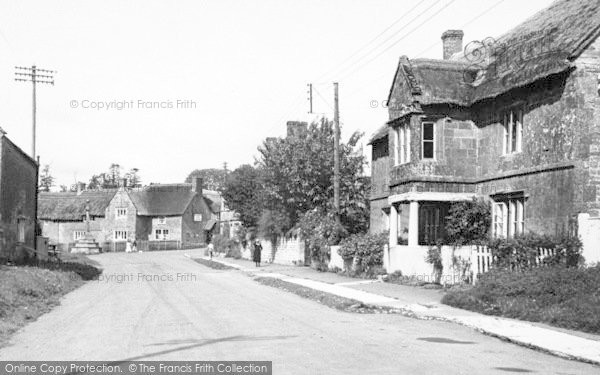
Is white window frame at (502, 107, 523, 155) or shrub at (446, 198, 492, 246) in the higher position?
white window frame at (502, 107, 523, 155)

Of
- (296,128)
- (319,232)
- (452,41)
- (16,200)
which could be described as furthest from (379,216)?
(16,200)

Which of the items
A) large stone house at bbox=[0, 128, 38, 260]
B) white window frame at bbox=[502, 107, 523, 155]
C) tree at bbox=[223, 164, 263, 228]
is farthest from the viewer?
tree at bbox=[223, 164, 263, 228]

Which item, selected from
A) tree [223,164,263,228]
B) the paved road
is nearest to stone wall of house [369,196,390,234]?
the paved road

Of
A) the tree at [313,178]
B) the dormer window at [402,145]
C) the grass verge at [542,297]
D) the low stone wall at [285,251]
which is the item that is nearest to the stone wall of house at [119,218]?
the low stone wall at [285,251]

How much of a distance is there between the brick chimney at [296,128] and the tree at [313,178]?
46 centimetres

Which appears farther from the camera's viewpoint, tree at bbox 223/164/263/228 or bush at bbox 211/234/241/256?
bush at bbox 211/234/241/256

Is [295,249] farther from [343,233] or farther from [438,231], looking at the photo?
[438,231]

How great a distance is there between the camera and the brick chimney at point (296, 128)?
136 ft

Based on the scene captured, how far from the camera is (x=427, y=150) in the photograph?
83.5 ft

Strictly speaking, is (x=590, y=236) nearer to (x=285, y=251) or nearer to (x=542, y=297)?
(x=542, y=297)

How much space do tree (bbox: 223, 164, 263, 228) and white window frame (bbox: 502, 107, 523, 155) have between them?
29.7 m

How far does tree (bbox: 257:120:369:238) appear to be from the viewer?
3966 cm

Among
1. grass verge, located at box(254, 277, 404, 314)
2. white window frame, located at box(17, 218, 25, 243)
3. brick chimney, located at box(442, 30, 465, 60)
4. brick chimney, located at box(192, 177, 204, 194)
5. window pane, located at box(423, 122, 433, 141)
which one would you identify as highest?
brick chimney, located at box(442, 30, 465, 60)

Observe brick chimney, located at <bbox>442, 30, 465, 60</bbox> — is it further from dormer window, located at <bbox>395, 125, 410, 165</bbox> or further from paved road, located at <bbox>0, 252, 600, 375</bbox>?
paved road, located at <bbox>0, 252, 600, 375</bbox>
